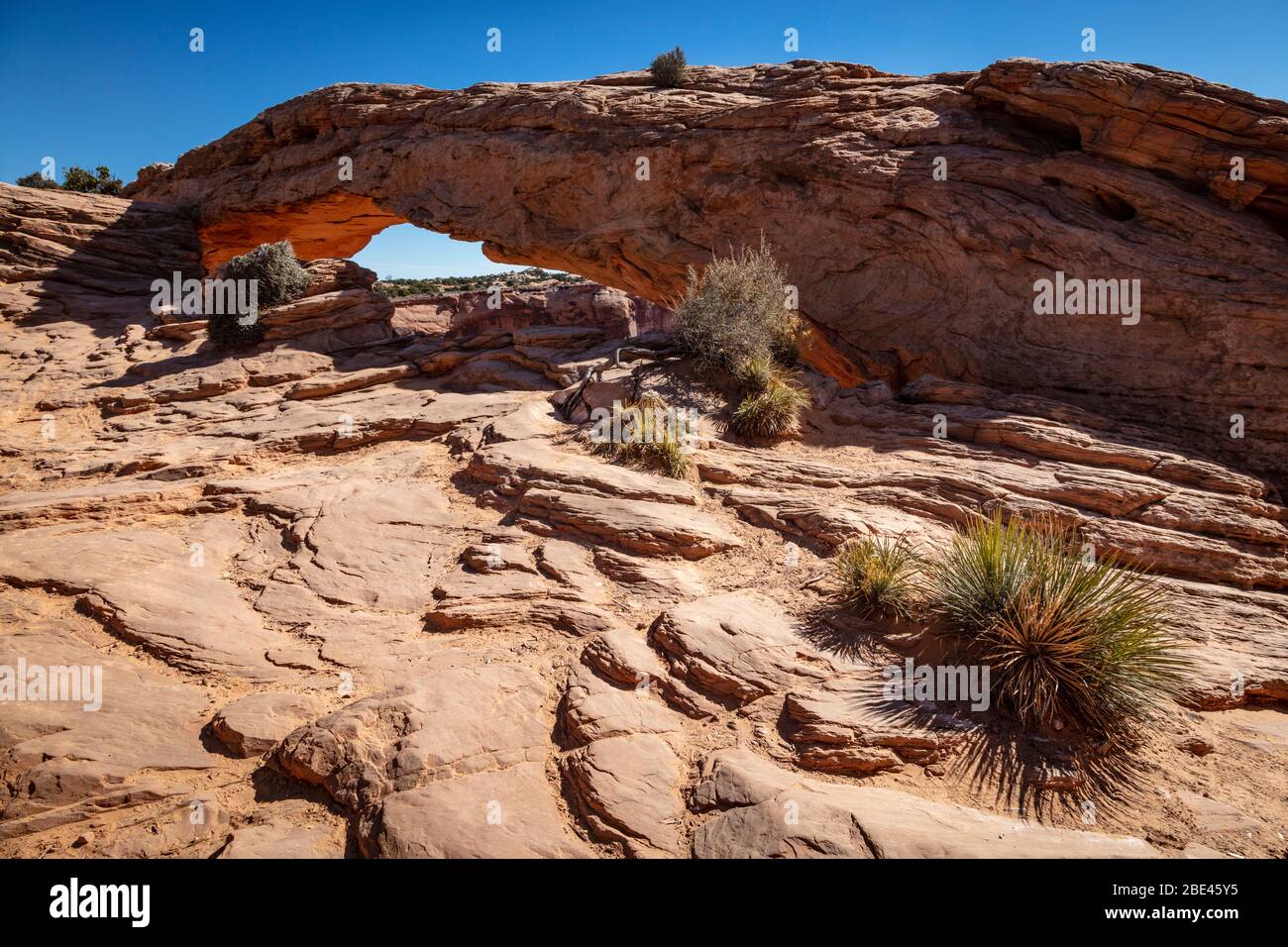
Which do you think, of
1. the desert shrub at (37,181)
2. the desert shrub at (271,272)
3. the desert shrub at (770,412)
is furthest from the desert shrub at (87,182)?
the desert shrub at (770,412)

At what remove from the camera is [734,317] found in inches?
410

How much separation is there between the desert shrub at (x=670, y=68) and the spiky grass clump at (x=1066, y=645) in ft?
46.7

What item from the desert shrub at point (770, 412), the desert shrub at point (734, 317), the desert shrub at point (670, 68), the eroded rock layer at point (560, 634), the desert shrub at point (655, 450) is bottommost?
the eroded rock layer at point (560, 634)

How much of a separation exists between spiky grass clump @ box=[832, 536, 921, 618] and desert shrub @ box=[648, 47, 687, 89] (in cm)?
1340

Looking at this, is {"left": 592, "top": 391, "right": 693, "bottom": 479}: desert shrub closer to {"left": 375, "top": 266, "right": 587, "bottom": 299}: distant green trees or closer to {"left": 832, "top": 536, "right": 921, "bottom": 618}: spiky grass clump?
{"left": 832, "top": 536, "right": 921, "bottom": 618}: spiky grass clump

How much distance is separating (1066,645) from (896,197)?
1024 cm

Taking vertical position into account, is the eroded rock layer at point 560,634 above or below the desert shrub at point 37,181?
below

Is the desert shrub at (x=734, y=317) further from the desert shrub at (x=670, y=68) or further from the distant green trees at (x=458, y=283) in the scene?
the distant green trees at (x=458, y=283)

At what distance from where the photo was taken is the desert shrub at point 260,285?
12.5 m

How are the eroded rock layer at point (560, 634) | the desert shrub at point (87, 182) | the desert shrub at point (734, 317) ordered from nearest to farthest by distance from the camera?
the eroded rock layer at point (560, 634) < the desert shrub at point (734, 317) < the desert shrub at point (87, 182)

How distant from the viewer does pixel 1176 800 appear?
429 centimetres

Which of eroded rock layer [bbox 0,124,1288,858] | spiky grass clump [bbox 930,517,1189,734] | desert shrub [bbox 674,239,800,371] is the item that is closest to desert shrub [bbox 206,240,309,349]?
eroded rock layer [bbox 0,124,1288,858]

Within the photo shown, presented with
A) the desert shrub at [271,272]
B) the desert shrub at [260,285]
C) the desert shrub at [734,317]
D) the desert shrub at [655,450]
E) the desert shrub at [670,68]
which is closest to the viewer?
the desert shrub at [655,450]
